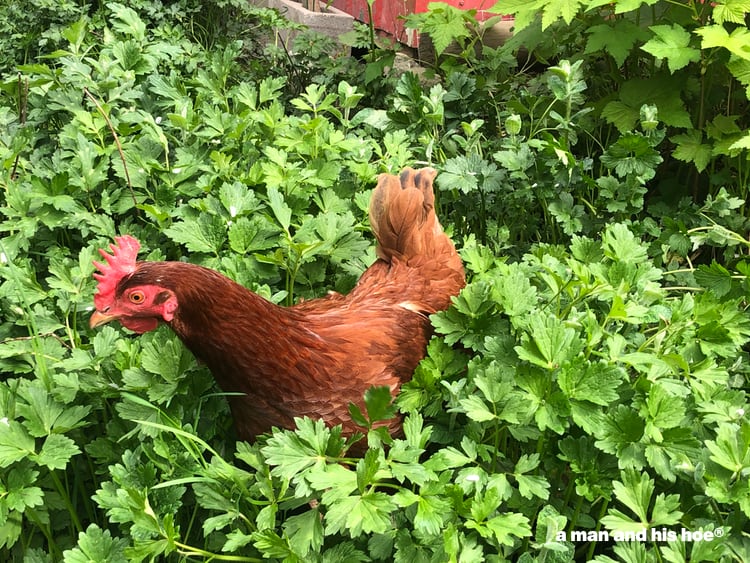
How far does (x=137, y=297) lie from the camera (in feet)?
4.52

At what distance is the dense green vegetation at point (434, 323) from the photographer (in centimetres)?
121

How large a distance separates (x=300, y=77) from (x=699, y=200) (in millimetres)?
2708

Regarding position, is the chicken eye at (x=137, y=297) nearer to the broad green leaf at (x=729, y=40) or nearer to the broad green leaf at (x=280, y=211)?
the broad green leaf at (x=280, y=211)

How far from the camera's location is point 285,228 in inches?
74.3

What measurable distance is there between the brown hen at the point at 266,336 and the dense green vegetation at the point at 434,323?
0.36 feet


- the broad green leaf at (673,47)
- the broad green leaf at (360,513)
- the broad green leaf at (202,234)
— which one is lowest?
the broad green leaf at (360,513)

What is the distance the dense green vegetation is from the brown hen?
0.36ft

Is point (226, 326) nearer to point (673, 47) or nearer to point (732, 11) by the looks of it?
point (673, 47)

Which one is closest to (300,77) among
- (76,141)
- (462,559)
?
(76,141)

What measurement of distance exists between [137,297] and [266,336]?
0.30 meters

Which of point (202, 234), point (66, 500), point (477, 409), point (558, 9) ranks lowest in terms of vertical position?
point (66, 500)

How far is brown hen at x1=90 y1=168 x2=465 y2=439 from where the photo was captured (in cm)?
138

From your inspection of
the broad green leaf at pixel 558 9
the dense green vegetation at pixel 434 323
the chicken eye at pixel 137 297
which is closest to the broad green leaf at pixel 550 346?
the dense green vegetation at pixel 434 323

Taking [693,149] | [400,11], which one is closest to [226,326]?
[693,149]
